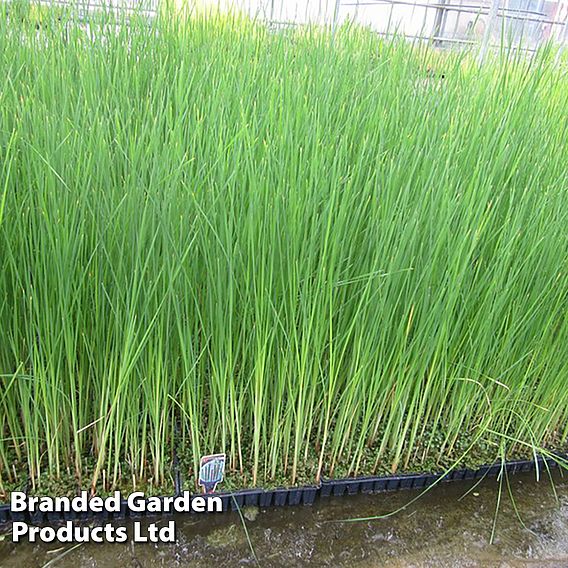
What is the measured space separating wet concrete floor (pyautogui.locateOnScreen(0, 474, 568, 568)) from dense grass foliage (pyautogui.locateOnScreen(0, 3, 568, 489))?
0.07m

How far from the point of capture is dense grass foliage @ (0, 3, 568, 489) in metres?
0.71

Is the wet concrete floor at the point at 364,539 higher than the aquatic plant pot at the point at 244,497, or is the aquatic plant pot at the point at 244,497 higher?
the aquatic plant pot at the point at 244,497

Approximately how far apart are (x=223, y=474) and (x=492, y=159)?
0.75 metres

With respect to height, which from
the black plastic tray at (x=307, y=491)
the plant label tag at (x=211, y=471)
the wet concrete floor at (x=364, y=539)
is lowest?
the wet concrete floor at (x=364, y=539)

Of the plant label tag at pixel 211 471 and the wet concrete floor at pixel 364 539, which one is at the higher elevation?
the plant label tag at pixel 211 471

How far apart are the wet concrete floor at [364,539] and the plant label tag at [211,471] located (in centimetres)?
6

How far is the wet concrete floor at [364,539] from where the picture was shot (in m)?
0.77

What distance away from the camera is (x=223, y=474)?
0.86m

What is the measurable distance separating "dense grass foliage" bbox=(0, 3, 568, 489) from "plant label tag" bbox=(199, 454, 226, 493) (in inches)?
1.5

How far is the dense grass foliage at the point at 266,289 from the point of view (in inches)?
27.8

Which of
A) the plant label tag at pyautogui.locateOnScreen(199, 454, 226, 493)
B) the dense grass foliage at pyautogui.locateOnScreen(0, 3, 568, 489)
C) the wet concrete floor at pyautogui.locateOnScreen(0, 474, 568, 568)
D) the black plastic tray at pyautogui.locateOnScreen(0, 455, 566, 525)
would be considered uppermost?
the dense grass foliage at pyautogui.locateOnScreen(0, 3, 568, 489)

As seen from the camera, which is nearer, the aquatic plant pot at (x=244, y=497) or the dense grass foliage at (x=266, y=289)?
the dense grass foliage at (x=266, y=289)

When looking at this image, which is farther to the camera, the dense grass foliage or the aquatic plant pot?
the aquatic plant pot

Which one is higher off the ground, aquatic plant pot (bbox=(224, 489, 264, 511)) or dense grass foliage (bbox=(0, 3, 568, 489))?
dense grass foliage (bbox=(0, 3, 568, 489))
